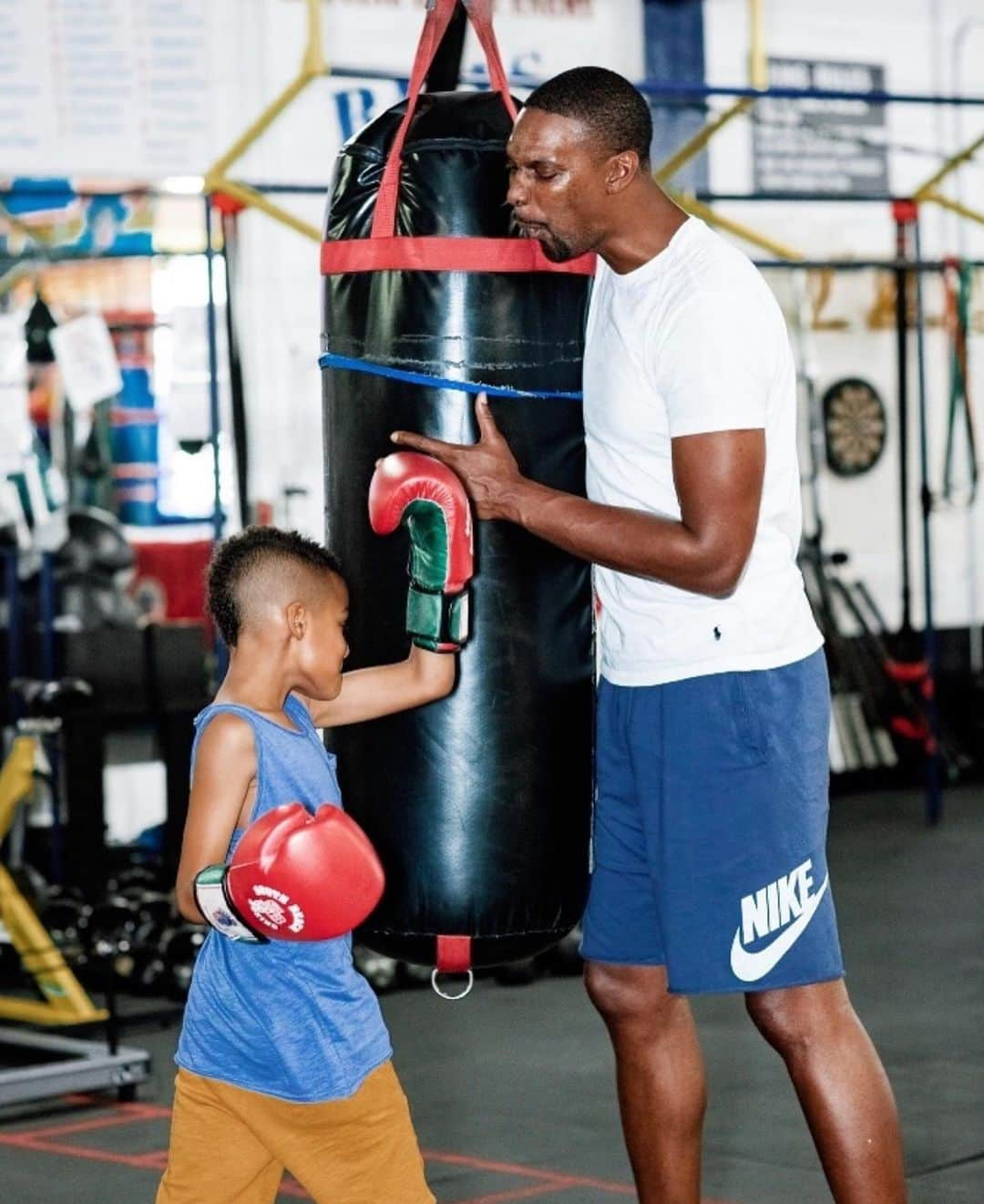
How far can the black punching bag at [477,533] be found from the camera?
2713mm

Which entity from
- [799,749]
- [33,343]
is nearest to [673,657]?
[799,749]

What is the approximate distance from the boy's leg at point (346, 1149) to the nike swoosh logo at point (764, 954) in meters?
0.48

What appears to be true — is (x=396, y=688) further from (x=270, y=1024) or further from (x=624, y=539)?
(x=270, y=1024)

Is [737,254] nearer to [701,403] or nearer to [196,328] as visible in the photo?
[701,403]

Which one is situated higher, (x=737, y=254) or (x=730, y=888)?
(x=737, y=254)

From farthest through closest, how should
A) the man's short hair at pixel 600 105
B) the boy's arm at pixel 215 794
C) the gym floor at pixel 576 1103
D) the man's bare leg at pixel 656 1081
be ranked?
the gym floor at pixel 576 1103
the man's bare leg at pixel 656 1081
the man's short hair at pixel 600 105
the boy's arm at pixel 215 794

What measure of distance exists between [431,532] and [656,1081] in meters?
0.75

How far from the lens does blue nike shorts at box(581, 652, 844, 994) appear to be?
2.57 metres

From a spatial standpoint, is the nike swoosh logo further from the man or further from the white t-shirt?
the white t-shirt

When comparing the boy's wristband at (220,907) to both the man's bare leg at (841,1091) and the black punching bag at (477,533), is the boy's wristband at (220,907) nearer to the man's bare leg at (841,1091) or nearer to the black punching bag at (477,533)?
the black punching bag at (477,533)

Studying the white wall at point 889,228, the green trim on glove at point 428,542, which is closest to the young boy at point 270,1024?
the green trim on glove at point 428,542

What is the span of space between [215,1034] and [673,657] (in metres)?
0.70

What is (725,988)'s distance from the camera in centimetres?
254

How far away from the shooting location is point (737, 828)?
258 centimetres
